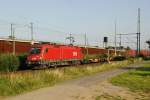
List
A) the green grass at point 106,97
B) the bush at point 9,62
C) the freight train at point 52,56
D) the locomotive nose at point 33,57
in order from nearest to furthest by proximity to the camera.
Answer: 1. the green grass at point 106,97
2. the bush at point 9,62
3. the locomotive nose at point 33,57
4. the freight train at point 52,56

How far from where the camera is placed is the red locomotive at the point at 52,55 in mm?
39031

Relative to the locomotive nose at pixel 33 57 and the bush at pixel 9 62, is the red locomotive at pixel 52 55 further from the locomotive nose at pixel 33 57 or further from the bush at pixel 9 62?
the bush at pixel 9 62

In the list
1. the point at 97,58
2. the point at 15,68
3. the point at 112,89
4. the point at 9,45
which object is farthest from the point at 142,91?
the point at 97,58

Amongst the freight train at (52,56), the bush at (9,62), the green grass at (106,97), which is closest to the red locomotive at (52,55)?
the freight train at (52,56)

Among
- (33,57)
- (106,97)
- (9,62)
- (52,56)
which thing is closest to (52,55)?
(52,56)

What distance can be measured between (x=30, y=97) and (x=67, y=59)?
3331 centimetres

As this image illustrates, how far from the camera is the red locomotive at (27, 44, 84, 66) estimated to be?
1537 inches

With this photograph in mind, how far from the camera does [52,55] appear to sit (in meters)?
42.5

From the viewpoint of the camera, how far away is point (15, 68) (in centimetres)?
3631

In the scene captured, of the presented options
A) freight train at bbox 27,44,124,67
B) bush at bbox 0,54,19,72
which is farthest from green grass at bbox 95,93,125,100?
freight train at bbox 27,44,124,67

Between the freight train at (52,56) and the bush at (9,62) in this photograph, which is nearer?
the bush at (9,62)

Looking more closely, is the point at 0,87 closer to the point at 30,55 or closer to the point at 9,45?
the point at 30,55

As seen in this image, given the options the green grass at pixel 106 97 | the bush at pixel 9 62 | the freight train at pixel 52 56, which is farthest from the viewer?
the freight train at pixel 52 56

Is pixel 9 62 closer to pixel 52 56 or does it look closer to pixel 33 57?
pixel 33 57
